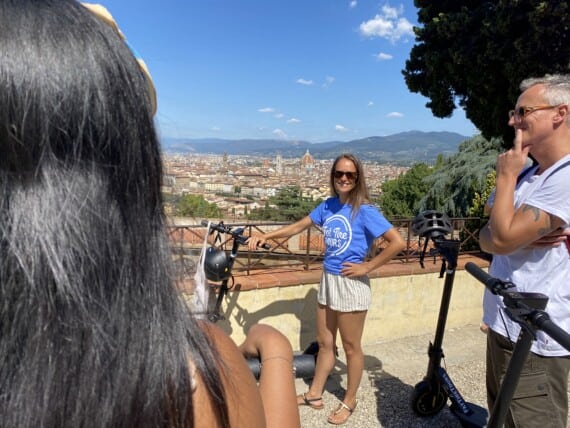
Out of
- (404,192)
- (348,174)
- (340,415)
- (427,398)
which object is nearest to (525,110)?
(348,174)

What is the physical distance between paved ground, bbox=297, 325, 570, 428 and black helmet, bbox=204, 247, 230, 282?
4.06ft

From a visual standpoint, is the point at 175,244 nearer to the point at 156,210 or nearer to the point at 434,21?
the point at 156,210

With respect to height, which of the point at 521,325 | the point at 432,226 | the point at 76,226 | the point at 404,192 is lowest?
the point at 404,192

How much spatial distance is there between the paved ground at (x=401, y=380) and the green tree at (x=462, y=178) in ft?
42.1

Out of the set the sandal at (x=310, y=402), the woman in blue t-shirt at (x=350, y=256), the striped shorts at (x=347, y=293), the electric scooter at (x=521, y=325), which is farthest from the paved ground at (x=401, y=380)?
the electric scooter at (x=521, y=325)

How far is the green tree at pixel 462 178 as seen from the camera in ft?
54.0

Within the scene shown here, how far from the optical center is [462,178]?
56.3 feet

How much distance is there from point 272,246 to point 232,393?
3616 millimetres

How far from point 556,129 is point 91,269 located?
5.84 ft

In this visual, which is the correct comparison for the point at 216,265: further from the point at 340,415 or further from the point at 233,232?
the point at 340,415

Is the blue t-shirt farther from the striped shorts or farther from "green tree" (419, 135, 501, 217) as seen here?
"green tree" (419, 135, 501, 217)

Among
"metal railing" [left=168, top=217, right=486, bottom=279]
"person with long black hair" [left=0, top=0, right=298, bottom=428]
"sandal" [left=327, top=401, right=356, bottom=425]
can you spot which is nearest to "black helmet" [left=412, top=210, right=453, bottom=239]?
"metal railing" [left=168, top=217, right=486, bottom=279]

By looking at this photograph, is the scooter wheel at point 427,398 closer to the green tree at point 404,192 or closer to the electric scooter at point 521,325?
the electric scooter at point 521,325

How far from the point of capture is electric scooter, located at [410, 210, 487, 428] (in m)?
2.39
